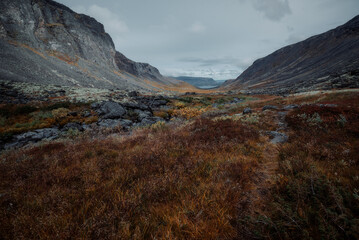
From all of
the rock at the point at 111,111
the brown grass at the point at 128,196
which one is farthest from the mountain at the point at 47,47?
the brown grass at the point at 128,196

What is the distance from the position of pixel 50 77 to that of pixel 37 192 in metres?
55.0

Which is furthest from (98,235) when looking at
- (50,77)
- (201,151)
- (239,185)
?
(50,77)

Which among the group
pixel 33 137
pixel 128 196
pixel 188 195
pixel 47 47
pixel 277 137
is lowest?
pixel 33 137

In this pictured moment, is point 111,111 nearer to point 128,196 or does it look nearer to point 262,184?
point 128,196

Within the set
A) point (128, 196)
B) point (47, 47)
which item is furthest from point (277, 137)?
point (47, 47)

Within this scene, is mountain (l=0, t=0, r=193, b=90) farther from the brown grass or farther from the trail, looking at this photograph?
the trail

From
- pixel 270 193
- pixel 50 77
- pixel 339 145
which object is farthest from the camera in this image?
pixel 50 77

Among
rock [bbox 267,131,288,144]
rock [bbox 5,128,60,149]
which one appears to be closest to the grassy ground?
rock [bbox 267,131,288,144]

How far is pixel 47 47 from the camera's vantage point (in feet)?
194

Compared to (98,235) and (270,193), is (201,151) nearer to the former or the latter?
(270,193)

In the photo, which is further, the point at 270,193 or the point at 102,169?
the point at 102,169

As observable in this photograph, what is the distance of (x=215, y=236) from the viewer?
1.95 metres

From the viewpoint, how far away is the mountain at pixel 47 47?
39031mm

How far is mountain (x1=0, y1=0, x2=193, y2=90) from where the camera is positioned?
3903 centimetres
